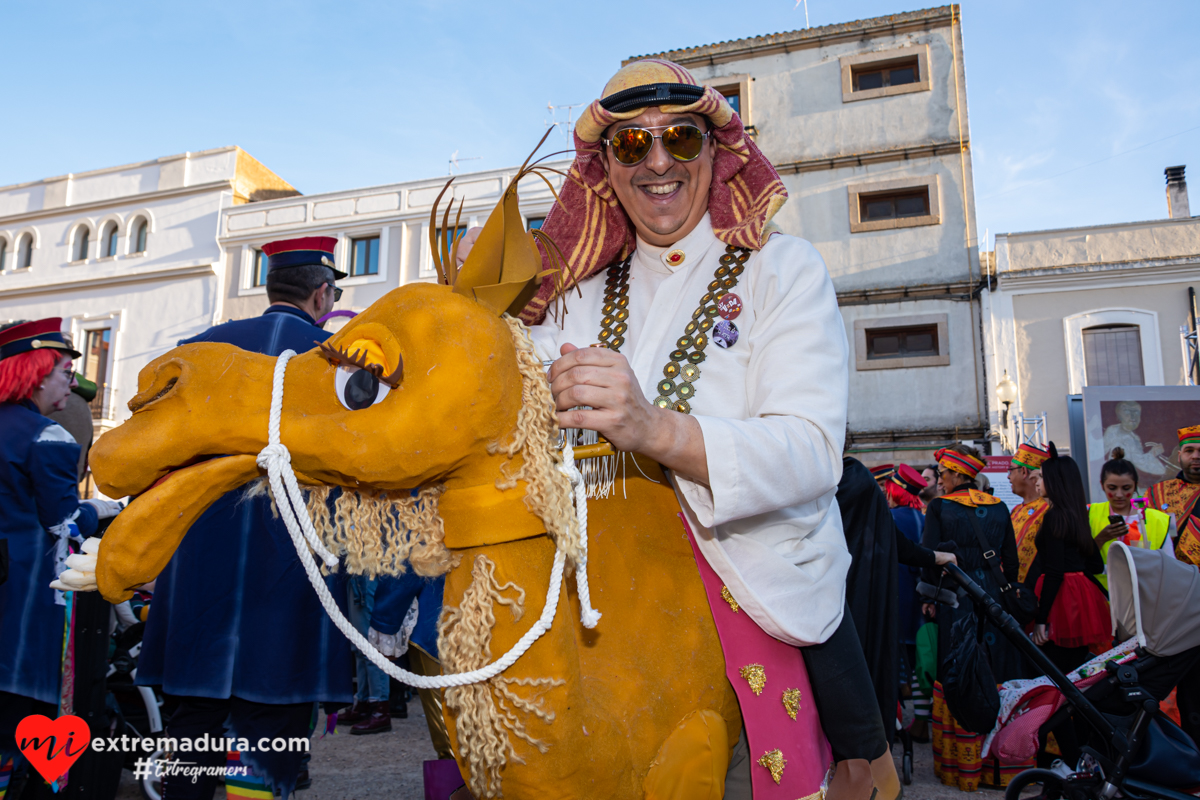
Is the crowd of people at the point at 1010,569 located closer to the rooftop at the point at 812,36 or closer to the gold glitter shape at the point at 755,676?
the gold glitter shape at the point at 755,676

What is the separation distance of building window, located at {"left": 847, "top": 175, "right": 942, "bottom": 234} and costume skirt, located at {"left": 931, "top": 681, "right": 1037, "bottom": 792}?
48.2 ft

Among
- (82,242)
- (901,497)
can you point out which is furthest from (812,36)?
(82,242)

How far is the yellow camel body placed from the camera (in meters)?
1.06

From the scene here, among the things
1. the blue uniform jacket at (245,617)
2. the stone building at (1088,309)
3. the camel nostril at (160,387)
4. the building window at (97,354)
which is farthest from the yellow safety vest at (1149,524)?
the building window at (97,354)

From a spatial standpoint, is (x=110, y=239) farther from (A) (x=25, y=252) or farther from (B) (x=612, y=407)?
(B) (x=612, y=407)

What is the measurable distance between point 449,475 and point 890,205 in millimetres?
19416

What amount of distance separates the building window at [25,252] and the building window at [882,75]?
26.4 m

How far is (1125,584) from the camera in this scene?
428 centimetres

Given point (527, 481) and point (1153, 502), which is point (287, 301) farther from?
point (1153, 502)

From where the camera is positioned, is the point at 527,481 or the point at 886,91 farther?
the point at 886,91

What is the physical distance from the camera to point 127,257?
23.2 metres

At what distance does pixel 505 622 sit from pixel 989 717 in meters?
4.16

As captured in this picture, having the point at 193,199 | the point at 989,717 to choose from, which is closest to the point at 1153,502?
the point at 989,717

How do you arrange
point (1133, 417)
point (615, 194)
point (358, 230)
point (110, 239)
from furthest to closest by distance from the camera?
point (110, 239), point (358, 230), point (1133, 417), point (615, 194)
